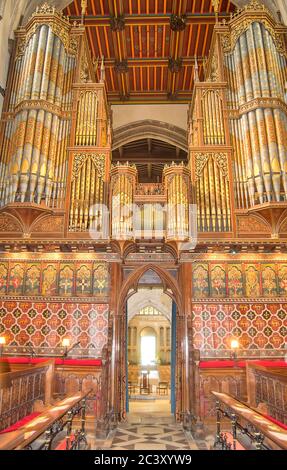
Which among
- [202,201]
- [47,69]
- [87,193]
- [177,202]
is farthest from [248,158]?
[47,69]

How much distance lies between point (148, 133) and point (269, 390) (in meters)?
11.9

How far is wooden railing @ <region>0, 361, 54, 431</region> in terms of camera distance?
4668 millimetres

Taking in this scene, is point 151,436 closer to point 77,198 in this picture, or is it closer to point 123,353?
point 123,353

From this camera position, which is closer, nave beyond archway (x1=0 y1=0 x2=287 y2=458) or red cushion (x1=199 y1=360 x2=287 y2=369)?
red cushion (x1=199 y1=360 x2=287 y2=369)

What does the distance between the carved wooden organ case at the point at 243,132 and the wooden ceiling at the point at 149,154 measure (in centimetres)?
549

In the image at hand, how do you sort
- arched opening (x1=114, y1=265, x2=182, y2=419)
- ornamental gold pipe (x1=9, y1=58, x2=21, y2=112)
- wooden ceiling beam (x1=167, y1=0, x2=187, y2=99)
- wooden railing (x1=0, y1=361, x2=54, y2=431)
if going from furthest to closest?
wooden ceiling beam (x1=167, y1=0, x2=187, y2=99) < ornamental gold pipe (x1=9, y1=58, x2=21, y2=112) < arched opening (x1=114, y1=265, x2=182, y2=419) < wooden railing (x1=0, y1=361, x2=54, y2=431)

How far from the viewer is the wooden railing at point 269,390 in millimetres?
5609

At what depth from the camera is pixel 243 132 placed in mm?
10469

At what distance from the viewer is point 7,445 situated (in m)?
3.11

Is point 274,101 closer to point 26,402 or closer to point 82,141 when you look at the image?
point 82,141

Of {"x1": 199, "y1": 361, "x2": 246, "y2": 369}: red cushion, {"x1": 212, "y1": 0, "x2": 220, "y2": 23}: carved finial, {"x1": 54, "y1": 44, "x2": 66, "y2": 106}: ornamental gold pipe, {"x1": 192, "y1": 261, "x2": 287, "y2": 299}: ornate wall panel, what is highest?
{"x1": 212, "y1": 0, "x2": 220, "y2": 23}: carved finial

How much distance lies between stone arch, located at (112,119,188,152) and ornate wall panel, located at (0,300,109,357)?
7884 mm

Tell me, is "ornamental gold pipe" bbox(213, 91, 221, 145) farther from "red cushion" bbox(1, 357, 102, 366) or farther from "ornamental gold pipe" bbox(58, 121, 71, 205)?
"red cushion" bbox(1, 357, 102, 366)

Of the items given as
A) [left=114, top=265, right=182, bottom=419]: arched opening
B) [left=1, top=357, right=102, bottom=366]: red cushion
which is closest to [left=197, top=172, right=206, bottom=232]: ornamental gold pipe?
[left=114, top=265, right=182, bottom=419]: arched opening
